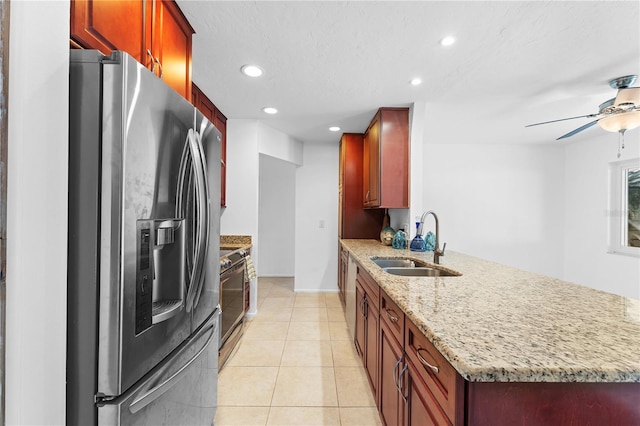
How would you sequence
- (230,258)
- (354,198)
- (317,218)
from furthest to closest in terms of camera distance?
(317,218), (354,198), (230,258)

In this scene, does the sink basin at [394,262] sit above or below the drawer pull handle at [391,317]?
above

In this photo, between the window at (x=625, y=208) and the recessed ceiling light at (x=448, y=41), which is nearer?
the recessed ceiling light at (x=448, y=41)

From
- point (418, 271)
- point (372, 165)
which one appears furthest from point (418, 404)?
point (372, 165)

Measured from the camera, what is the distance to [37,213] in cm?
64

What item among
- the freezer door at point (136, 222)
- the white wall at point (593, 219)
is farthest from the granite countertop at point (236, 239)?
the white wall at point (593, 219)

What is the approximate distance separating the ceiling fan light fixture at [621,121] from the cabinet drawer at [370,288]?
90.6 inches

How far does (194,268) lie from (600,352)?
130cm

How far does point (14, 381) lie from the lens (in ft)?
1.92

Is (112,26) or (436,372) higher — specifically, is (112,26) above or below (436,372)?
above

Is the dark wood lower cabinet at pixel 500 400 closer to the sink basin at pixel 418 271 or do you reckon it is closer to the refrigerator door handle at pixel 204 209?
the refrigerator door handle at pixel 204 209

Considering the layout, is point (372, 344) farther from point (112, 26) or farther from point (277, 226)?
point (277, 226)

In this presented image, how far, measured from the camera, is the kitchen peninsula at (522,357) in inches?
26.3

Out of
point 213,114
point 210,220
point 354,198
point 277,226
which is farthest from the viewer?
point 277,226

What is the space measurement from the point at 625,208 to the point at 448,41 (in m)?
3.90
